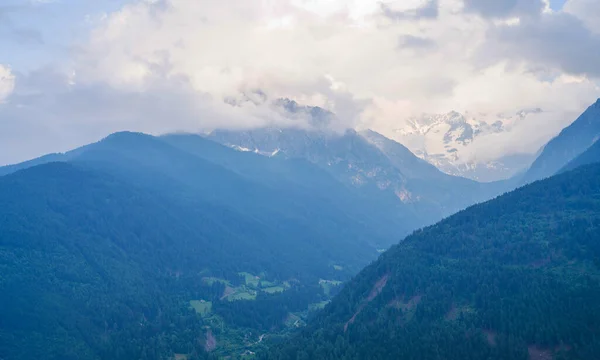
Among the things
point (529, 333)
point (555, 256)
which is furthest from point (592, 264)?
point (529, 333)

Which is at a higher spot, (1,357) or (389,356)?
(1,357)

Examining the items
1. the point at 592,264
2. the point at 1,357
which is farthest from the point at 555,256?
the point at 1,357

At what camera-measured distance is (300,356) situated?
611ft

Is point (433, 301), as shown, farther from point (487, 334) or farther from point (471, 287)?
point (487, 334)

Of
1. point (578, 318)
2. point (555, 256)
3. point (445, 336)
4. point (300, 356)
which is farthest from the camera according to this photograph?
point (555, 256)

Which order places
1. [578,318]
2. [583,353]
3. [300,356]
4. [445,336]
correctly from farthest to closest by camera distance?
[300,356] < [445,336] < [578,318] < [583,353]

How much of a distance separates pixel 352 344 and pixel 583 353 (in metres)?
69.3

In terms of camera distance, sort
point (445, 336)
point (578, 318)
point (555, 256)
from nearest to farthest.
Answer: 1. point (578, 318)
2. point (445, 336)
3. point (555, 256)

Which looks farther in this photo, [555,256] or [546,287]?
[555,256]

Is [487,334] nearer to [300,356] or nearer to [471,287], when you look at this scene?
[471,287]

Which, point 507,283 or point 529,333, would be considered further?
point 507,283

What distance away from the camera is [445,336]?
566ft

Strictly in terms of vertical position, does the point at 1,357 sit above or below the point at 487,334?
above

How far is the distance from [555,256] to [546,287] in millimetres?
23817
